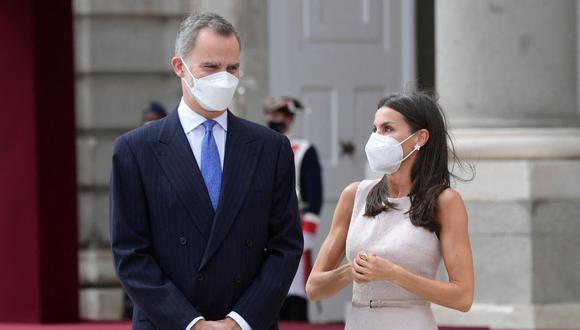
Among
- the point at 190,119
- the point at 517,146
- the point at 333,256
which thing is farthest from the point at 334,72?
the point at 190,119

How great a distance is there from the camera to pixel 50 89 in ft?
23.5

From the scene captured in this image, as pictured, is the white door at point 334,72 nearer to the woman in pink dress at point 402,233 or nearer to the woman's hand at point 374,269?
the woman in pink dress at point 402,233

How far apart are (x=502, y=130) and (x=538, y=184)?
0.37 metres

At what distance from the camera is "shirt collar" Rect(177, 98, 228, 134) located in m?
4.04

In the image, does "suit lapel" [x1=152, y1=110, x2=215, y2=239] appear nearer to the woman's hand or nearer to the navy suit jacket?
the navy suit jacket

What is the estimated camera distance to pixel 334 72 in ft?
32.1

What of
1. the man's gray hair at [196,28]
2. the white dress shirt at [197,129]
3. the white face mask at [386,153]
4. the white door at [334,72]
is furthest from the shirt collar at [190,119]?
the white door at [334,72]

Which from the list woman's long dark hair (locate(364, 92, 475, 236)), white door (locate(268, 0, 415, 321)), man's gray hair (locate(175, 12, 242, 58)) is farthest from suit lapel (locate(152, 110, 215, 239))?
white door (locate(268, 0, 415, 321))

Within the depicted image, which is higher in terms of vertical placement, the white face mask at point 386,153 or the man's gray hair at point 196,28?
the man's gray hair at point 196,28

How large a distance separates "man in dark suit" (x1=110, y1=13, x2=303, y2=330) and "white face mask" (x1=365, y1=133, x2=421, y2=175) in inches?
14.1

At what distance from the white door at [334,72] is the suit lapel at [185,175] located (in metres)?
5.57

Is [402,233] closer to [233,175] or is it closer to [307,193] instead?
[233,175]

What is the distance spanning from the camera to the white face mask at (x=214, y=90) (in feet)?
12.9

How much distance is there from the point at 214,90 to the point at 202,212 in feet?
1.09
